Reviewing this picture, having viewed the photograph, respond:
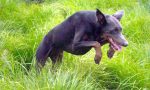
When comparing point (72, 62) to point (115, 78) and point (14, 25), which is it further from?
point (14, 25)

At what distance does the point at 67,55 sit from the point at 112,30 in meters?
1.32

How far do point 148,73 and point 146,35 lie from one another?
1.88 m

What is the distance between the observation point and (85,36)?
5.07m

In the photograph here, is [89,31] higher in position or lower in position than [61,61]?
higher

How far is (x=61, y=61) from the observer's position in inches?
222

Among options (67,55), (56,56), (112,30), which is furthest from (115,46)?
(67,55)

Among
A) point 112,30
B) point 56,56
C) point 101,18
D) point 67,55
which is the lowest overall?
point 67,55

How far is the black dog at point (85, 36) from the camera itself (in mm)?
4875

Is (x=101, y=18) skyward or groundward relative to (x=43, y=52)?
skyward

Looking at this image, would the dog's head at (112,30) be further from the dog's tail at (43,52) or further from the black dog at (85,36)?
the dog's tail at (43,52)

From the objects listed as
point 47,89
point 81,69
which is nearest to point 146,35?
point 81,69

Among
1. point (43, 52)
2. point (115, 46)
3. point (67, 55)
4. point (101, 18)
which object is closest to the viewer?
point (115, 46)

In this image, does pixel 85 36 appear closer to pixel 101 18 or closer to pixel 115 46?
pixel 101 18

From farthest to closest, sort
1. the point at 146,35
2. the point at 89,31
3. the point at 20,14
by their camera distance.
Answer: the point at 20,14 < the point at 146,35 < the point at 89,31
